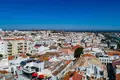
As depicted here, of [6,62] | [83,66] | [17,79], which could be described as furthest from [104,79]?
[6,62]

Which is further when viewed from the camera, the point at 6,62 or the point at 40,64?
the point at 6,62

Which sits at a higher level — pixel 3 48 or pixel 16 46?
pixel 16 46

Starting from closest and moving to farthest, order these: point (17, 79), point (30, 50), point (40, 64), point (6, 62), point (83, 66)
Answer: point (17, 79) → point (40, 64) → point (83, 66) → point (6, 62) → point (30, 50)

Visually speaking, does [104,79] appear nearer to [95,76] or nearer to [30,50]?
[95,76]

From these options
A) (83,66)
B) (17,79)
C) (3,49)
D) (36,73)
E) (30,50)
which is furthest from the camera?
(30,50)

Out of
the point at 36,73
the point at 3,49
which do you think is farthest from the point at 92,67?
the point at 3,49

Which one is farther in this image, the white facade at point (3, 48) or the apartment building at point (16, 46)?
the apartment building at point (16, 46)

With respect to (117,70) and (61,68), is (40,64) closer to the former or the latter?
(61,68)

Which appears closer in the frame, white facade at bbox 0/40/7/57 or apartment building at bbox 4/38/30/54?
white facade at bbox 0/40/7/57

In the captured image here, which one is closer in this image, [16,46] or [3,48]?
[3,48]
